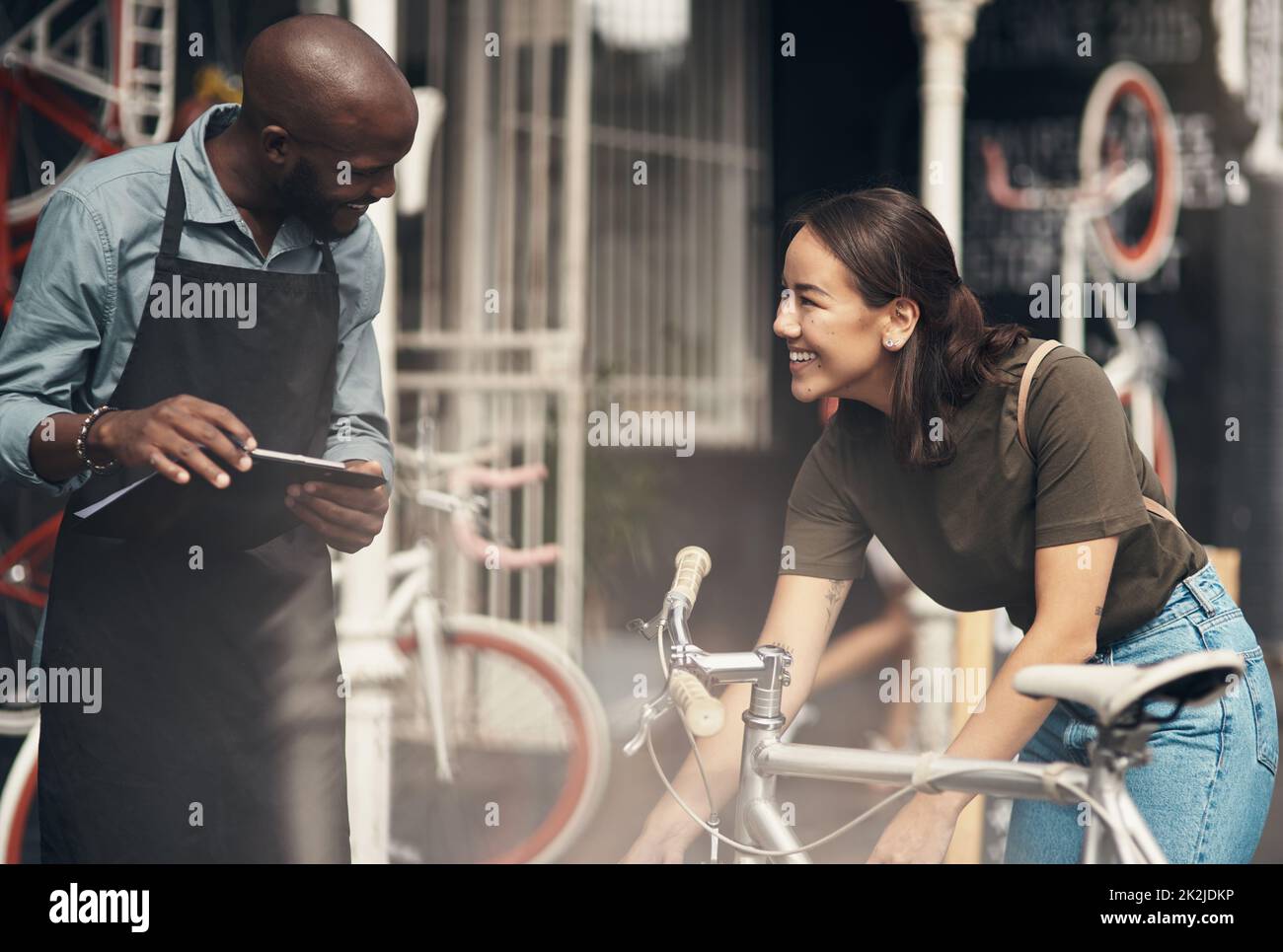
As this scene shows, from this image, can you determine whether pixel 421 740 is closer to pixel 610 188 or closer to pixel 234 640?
pixel 234 640

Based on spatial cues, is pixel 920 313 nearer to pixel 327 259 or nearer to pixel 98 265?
pixel 327 259

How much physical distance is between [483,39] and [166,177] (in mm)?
2218

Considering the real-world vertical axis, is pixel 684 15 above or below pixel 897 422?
above

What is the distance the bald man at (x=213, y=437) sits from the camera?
2.61 metres

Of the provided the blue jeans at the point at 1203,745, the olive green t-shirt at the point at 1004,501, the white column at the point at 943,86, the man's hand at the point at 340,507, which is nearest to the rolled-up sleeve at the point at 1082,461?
the olive green t-shirt at the point at 1004,501

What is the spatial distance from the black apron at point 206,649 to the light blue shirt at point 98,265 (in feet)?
0.10

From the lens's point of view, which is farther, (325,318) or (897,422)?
(325,318)

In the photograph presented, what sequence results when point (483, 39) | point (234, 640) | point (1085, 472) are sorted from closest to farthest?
point (1085, 472) < point (234, 640) < point (483, 39)

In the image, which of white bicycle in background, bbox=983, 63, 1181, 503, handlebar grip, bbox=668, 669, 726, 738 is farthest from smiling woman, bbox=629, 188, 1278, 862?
white bicycle in background, bbox=983, 63, 1181, 503

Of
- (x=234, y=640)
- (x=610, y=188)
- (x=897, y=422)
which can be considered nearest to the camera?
(x=897, y=422)

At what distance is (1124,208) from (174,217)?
3.35 m

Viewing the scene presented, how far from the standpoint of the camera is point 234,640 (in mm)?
2900

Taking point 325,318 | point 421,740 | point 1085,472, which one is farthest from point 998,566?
point 421,740

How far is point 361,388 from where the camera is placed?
2939 millimetres
